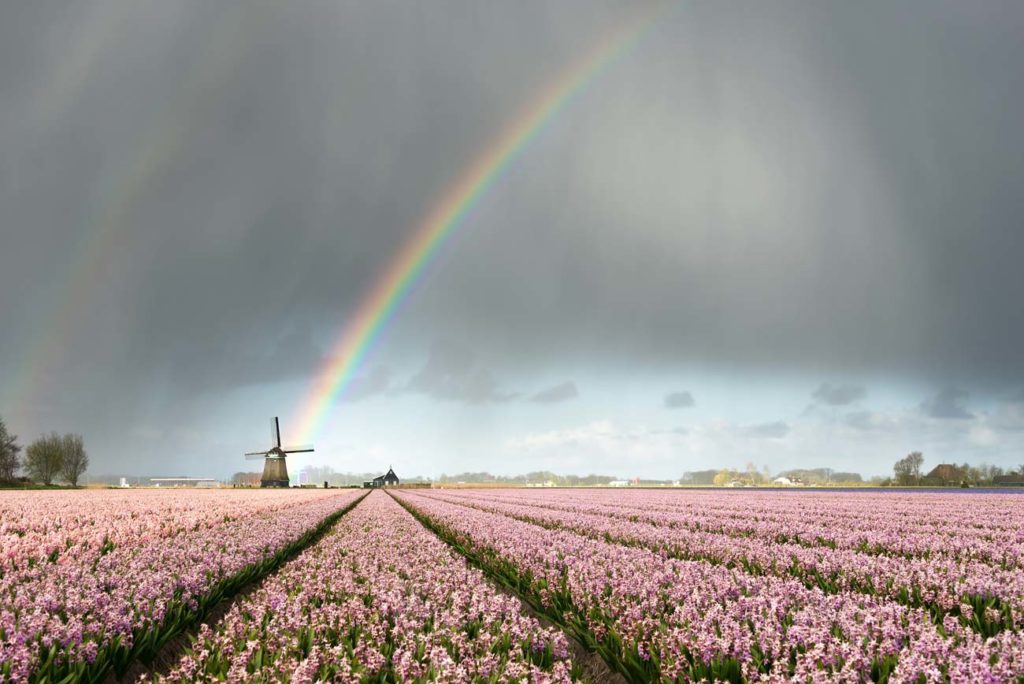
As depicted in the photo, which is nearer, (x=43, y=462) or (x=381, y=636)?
(x=381, y=636)

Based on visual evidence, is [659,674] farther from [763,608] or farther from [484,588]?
[484,588]

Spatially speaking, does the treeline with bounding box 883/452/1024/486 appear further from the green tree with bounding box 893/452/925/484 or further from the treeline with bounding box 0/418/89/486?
the treeline with bounding box 0/418/89/486

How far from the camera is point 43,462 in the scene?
107562mm

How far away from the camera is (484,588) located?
7934 millimetres

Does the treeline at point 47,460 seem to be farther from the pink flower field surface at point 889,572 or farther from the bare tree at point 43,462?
the pink flower field surface at point 889,572

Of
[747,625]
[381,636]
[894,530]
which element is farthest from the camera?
[894,530]

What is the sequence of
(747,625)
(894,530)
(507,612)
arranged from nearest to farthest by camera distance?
1. (747,625)
2. (507,612)
3. (894,530)

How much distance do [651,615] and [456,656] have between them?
2641 mm

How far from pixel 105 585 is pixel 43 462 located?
12884 centimetres

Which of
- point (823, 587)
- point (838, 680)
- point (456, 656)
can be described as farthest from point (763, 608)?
point (823, 587)

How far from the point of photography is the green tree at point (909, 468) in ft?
363

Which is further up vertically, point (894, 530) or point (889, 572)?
point (889, 572)

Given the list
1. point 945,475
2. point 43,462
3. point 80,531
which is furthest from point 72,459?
point 945,475

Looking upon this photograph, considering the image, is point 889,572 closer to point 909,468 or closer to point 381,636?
point 381,636
